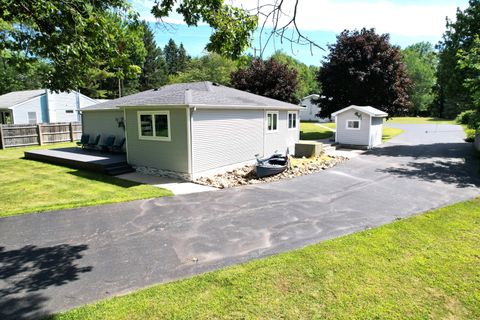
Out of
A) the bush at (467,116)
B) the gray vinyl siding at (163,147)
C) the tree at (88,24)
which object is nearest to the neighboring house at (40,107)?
the gray vinyl siding at (163,147)

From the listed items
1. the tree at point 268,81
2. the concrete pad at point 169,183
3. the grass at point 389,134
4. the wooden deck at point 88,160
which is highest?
the tree at point 268,81

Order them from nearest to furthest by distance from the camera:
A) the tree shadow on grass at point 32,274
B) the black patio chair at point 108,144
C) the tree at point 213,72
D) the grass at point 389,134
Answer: the tree shadow on grass at point 32,274 → the black patio chair at point 108,144 → the grass at point 389,134 → the tree at point 213,72

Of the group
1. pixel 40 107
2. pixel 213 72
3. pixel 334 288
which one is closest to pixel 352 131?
pixel 334 288

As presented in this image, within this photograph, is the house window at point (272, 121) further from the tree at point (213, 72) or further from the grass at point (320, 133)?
the tree at point (213, 72)

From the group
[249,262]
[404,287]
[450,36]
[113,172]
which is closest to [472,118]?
[450,36]

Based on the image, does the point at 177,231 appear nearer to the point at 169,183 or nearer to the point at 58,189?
the point at 169,183

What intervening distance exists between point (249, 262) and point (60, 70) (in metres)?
7.17

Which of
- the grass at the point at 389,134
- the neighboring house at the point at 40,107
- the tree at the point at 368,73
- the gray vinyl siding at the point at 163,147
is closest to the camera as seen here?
the gray vinyl siding at the point at 163,147

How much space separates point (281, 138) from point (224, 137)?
5.23m

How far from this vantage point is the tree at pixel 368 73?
25.0 m

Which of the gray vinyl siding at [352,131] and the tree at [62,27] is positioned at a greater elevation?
the tree at [62,27]

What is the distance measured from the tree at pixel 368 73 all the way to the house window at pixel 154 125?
18.3 metres

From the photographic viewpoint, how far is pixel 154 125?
12.6 meters

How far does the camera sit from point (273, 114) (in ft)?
54.2
